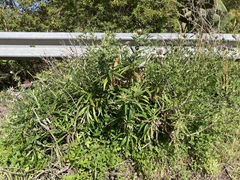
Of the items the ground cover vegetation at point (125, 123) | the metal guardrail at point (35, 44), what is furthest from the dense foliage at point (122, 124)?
the metal guardrail at point (35, 44)

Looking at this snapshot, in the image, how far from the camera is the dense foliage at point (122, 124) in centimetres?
220

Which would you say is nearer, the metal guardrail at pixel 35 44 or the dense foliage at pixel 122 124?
the dense foliage at pixel 122 124

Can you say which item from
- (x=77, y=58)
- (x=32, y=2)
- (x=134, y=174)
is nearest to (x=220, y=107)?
(x=134, y=174)

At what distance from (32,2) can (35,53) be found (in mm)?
1963

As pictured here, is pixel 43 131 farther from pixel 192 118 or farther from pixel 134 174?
pixel 192 118

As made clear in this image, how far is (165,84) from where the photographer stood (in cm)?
232

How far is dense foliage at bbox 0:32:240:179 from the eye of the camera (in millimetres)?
2201

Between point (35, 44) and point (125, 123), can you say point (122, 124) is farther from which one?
point (35, 44)

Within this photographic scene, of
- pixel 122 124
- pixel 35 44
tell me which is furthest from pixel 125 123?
pixel 35 44

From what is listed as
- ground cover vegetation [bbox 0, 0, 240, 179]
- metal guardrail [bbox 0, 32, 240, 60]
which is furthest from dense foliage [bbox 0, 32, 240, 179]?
metal guardrail [bbox 0, 32, 240, 60]

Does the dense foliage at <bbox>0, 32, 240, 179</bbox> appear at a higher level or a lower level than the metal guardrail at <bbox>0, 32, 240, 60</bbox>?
lower

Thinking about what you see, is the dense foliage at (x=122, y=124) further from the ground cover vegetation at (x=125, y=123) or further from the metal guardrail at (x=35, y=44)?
the metal guardrail at (x=35, y=44)

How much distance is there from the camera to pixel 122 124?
2336 mm

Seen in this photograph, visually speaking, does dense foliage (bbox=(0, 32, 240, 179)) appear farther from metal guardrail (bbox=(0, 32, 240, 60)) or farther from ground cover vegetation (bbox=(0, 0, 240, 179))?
metal guardrail (bbox=(0, 32, 240, 60))
